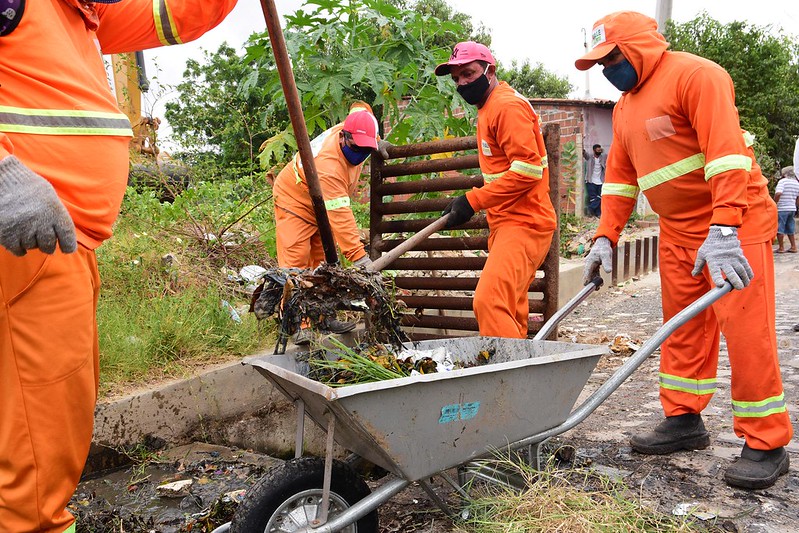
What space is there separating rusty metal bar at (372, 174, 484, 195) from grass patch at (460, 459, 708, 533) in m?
2.37

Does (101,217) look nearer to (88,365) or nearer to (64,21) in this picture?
(88,365)

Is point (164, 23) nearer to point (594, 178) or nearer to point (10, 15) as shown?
point (10, 15)

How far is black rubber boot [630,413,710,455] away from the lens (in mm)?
3002

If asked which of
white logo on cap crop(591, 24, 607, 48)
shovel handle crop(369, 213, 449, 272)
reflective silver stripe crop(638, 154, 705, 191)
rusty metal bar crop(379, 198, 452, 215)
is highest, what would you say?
white logo on cap crop(591, 24, 607, 48)

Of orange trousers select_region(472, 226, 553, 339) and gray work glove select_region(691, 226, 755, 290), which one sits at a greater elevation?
gray work glove select_region(691, 226, 755, 290)

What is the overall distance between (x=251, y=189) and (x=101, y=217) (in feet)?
15.7

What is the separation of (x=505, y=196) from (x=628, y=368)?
1530mm

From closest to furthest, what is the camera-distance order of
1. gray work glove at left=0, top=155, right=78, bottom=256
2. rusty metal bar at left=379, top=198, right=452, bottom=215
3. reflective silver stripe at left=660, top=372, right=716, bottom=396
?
gray work glove at left=0, top=155, right=78, bottom=256, reflective silver stripe at left=660, top=372, right=716, bottom=396, rusty metal bar at left=379, top=198, right=452, bottom=215

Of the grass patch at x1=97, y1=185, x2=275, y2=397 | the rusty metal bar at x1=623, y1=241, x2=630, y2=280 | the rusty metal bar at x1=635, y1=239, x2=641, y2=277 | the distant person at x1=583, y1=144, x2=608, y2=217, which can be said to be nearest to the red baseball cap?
the grass patch at x1=97, y1=185, x2=275, y2=397

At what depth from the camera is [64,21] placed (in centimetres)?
179

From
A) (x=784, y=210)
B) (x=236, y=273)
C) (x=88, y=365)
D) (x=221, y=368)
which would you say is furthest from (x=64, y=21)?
(x=784, y=210)

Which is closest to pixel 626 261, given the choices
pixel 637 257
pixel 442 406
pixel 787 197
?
pixel 637 257

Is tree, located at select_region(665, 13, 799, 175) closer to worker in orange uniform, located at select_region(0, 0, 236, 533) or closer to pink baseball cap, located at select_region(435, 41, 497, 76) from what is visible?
pink baseball cap, located at select_region(435, 41, 497, 76)

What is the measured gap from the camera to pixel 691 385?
118 inches
